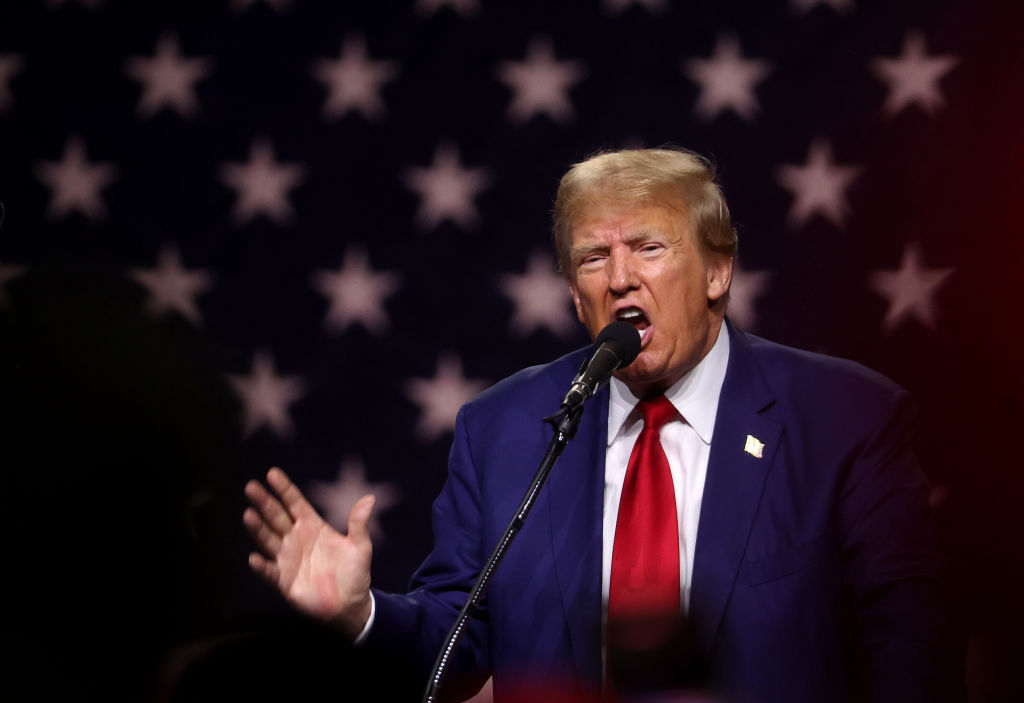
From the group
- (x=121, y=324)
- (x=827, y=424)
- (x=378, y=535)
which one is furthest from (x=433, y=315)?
(x=827, y=424)

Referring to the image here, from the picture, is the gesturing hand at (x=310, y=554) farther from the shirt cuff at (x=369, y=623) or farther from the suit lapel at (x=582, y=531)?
the suit lapel at (x=582, y=531)

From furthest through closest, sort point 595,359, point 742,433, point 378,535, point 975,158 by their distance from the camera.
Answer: point 378,535 < point 975,158 < point 742,433 < point 595,359

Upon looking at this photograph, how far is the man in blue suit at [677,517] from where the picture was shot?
1828 mm

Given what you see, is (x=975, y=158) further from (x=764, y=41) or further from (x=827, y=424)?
(x=827, y=424)

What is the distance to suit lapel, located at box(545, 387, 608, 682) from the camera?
196cm

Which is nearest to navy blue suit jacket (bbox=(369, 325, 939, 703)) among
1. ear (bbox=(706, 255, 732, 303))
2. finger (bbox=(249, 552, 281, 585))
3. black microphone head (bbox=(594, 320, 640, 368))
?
ear (bbox=(706, 255, 732, 303))

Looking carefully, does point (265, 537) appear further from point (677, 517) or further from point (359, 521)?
point (677, 517)

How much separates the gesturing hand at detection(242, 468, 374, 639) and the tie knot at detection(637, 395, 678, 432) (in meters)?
0.66

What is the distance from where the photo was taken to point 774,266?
98.4 inches

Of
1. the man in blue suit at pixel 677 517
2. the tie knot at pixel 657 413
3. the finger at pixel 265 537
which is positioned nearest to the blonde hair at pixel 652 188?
the man in blue suit at pixel 677 517

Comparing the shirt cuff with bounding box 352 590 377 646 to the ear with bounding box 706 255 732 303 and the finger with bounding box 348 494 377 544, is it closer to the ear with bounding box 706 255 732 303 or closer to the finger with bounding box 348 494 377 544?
the finger with bounding box 348 494 377 544

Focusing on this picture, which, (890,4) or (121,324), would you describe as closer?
(890,4)

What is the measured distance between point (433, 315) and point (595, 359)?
1.13 m

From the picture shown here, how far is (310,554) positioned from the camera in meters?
1.72
